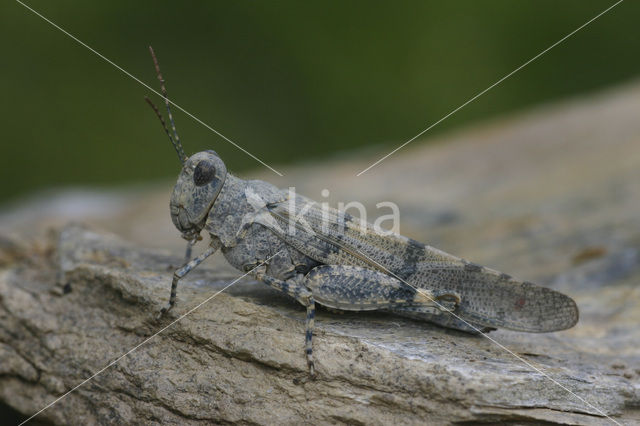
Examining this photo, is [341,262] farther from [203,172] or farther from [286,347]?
[203,172]

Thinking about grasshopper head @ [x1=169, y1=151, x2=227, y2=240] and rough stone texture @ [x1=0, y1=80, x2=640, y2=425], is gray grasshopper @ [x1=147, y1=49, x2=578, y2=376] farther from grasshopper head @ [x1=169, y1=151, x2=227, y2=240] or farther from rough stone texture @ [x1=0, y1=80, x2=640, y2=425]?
rough stone texture @ [x1=0, y1=80, x2=640, y2=425]

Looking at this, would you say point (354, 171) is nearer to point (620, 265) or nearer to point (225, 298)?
point (620, 265)

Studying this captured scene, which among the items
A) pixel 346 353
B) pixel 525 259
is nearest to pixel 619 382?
pixel 346 353

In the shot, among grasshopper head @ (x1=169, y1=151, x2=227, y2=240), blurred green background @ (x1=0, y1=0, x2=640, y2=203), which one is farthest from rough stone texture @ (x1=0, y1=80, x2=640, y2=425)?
blurred green background @ (x1=0, y1=0, x2=640, y2=203)

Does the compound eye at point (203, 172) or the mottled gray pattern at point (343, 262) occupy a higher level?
the compound eye at point (203, 172)

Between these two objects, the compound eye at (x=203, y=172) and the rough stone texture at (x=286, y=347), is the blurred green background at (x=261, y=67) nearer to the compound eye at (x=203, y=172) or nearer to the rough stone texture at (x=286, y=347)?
the rough stone texture at (x=286, y=347)

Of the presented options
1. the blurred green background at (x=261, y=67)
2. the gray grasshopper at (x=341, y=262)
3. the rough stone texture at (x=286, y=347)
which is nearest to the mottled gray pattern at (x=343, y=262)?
Result: the gray grasshopper at (x=341, y=262)

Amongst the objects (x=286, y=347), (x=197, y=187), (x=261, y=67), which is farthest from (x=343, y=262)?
(x=261, y=67)
